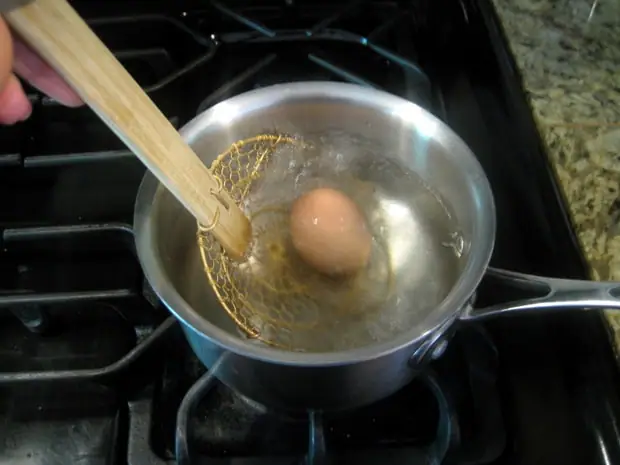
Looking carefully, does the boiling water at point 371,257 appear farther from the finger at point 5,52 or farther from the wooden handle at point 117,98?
the finger at point 5,52

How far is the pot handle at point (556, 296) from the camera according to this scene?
0.47 m

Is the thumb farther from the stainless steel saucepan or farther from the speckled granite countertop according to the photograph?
the speckled granite countertop

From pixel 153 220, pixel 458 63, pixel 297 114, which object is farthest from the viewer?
pixel 458 63

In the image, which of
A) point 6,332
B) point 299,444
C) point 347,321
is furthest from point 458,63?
point 6,332

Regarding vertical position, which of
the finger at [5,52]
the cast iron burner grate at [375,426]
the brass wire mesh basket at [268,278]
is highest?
the finger at [5,52]

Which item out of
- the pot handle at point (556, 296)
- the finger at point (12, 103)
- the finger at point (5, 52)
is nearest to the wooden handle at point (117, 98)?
the finger at point (5, 52)

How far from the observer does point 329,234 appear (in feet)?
2.01

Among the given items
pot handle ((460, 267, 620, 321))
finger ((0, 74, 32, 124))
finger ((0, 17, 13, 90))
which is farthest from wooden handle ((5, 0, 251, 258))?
pot handle ((460, 267, 620, 321))

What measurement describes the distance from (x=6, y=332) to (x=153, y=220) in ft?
0.74

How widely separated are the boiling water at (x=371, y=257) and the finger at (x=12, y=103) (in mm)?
233

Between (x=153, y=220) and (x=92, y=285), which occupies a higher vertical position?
(x=153, y=220)

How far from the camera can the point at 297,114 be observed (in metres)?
0.67

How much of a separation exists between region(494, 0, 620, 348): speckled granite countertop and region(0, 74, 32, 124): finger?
45 cm

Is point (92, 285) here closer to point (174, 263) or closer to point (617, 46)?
point (174, 263)
